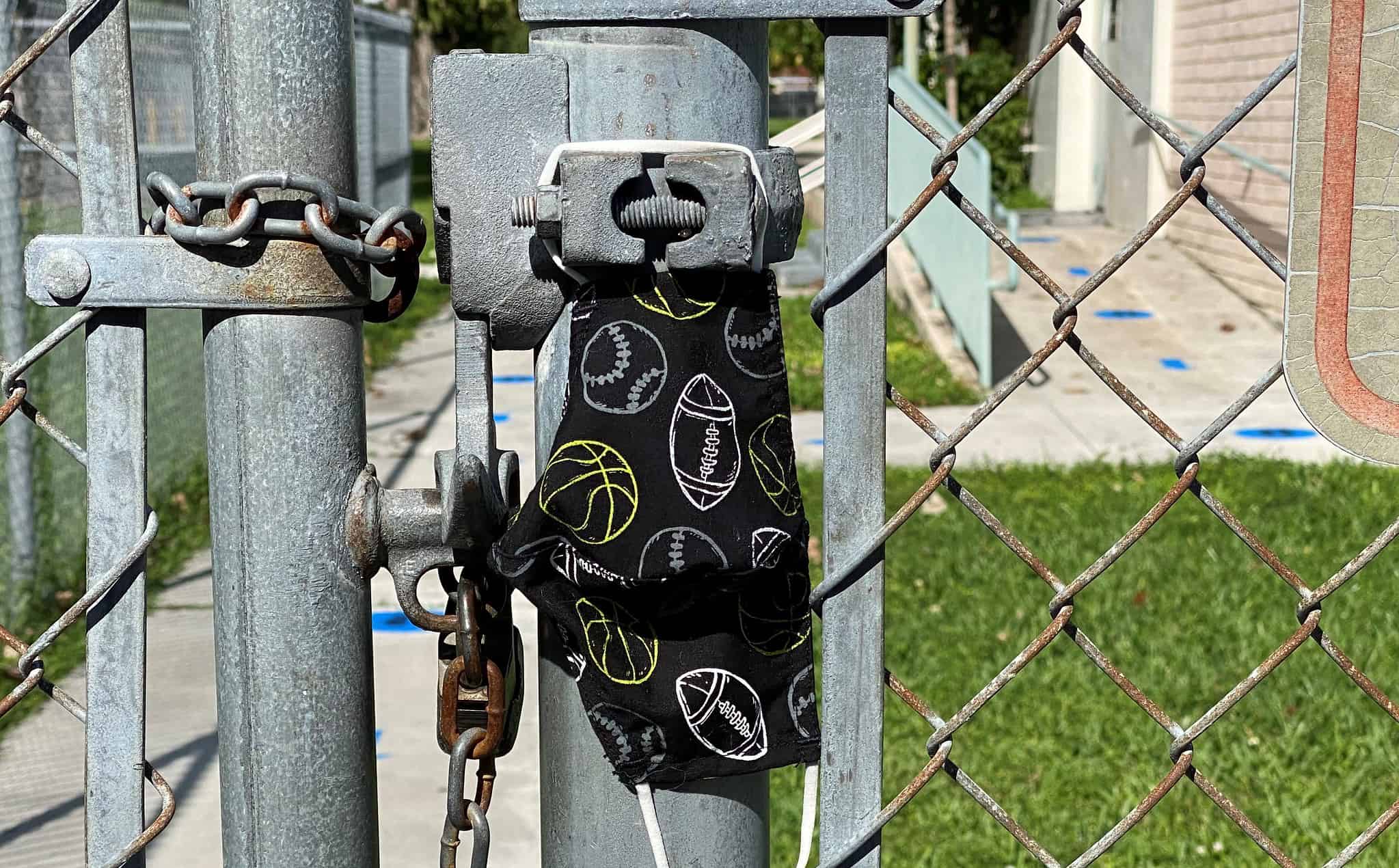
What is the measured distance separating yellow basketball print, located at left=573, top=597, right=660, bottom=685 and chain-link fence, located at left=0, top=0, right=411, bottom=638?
3032 millimetres

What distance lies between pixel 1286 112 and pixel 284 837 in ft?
30.8

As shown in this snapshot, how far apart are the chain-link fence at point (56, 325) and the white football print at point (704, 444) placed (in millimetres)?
3024

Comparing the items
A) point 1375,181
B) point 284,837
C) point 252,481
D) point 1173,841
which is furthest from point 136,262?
point 1173,841

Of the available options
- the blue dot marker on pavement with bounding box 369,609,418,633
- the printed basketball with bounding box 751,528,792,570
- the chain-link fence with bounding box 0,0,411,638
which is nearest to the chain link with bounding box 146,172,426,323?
the printed basketball with bounding box 751,528,792,570

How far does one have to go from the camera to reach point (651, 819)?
105 cm

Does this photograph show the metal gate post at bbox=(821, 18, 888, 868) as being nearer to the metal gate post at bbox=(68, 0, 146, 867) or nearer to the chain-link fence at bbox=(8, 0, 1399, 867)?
the chain-link fence at bbox=(8, 0, 1399, 867)

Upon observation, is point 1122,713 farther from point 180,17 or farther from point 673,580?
point 180,17

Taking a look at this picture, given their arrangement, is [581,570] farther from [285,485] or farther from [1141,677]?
[1141,677]

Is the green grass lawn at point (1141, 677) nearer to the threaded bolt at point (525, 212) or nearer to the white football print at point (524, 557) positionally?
the white football print at point (524, 557)

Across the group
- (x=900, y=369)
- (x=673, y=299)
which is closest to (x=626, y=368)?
(x=673, y=299)

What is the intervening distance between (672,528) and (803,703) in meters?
0.19

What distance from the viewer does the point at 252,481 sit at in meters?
1.05

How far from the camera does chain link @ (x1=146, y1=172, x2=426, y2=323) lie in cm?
99

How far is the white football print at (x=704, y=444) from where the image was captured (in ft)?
3.26
